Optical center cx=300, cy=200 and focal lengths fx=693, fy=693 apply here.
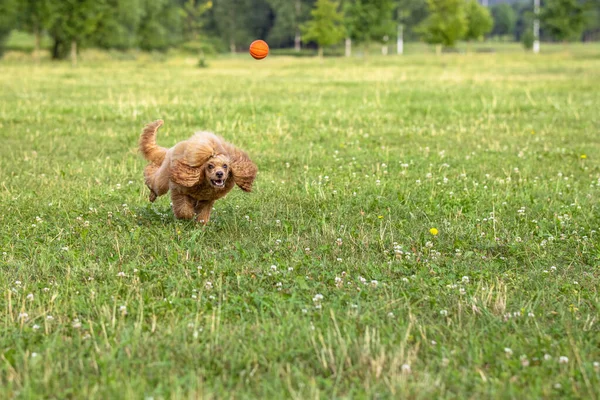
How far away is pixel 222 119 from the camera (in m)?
14.5

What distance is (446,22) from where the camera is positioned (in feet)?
224

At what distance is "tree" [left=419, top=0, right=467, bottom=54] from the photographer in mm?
67688

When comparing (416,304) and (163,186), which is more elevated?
(163,186)

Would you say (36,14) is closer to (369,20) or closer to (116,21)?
(116,21)

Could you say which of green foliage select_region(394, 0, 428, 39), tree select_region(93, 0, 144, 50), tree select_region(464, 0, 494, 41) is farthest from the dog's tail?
Answer: green foliage select_region(394, 0, 428, 39)

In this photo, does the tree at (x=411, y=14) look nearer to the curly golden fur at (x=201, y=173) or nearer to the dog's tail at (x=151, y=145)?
the dog's tail at (x=151, y=145)

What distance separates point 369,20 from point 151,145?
61587 millimetres

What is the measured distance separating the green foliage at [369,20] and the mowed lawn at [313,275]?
185 ft

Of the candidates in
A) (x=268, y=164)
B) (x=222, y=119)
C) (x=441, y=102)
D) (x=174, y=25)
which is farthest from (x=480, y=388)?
(x=174, y=25)

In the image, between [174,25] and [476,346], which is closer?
[476,346]

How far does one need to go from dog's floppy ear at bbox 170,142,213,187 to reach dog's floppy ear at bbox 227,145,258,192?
0.29 m

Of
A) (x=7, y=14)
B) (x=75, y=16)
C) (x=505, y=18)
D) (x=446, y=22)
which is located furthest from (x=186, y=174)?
(x=505, y=18)

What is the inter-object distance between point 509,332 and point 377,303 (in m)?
0.90

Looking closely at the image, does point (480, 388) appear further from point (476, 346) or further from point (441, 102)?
point (441, 102)
